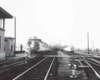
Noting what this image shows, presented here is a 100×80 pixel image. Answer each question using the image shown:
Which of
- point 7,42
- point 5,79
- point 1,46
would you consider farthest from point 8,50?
point 5,79

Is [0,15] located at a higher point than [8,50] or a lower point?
higher

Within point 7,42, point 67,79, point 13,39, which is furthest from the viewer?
point 13,39

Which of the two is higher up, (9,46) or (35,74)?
(9,46)

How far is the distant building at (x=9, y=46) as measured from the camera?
4070cm

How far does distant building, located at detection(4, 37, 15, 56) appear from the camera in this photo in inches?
1602

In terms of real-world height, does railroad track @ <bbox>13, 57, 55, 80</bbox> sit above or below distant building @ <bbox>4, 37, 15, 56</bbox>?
below

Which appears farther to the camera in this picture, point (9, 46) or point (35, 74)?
point (9, 46)

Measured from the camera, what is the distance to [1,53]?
1203 inches

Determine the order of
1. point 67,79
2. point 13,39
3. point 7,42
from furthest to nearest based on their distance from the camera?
1. point 13,39
2. point 7,42
3. point 67,79

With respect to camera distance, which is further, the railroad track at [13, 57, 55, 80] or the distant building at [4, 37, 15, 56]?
the distant building at [4, 37, 15, 56]

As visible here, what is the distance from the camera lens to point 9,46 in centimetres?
4100

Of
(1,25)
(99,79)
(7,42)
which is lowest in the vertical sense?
(99,79)

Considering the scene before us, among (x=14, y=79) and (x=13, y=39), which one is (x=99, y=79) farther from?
(x=13, y=39)

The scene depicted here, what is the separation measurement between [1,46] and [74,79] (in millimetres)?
22425
